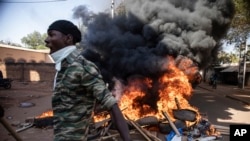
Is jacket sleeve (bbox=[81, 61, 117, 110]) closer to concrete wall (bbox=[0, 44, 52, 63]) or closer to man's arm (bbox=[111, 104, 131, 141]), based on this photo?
man's arm (bbox=[111, 104, 131, 141])

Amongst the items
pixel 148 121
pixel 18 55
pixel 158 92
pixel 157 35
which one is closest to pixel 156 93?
pixel 158 92

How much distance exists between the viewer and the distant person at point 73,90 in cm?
193

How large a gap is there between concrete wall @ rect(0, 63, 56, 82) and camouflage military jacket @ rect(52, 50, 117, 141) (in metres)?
23.6

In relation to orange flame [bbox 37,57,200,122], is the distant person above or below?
above

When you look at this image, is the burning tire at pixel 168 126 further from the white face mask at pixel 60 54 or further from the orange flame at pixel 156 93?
the white face mask at pixel 60 54

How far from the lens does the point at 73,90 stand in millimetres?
1979

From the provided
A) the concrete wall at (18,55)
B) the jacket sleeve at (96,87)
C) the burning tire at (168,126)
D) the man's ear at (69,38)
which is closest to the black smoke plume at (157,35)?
the burning tire at (168,126)

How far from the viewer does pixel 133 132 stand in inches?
→ 277

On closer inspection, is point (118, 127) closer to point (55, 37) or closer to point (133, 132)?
point (55, 37)

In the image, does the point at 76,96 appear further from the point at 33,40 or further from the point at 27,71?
the point at 33,40

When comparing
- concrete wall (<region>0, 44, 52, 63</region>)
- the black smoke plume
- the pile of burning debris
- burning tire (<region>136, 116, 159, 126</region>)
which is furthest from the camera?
concrete wall (<region>0, 44, 52, 63</region>)

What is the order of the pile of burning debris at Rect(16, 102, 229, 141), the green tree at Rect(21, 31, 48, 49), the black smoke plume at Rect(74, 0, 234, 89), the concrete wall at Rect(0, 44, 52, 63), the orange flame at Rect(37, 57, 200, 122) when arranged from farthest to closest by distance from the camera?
the green tree at Rect(21, 31, 48, 49), the concrete wall at Rect(0, 44, 52, 63), the black smoke plume at Rect(74, 0, 234, 89), the orange flame at Rect(37, 57, 200, 122), the pile of burning debris at Rect(16, 102, 229, 141)

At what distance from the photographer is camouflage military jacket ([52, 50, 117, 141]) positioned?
1.94 meters

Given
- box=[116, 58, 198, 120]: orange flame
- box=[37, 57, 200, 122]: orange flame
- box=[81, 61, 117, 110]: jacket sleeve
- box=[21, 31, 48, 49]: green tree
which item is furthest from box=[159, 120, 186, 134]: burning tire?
box=[21, 31, 48, 49]: green tree
